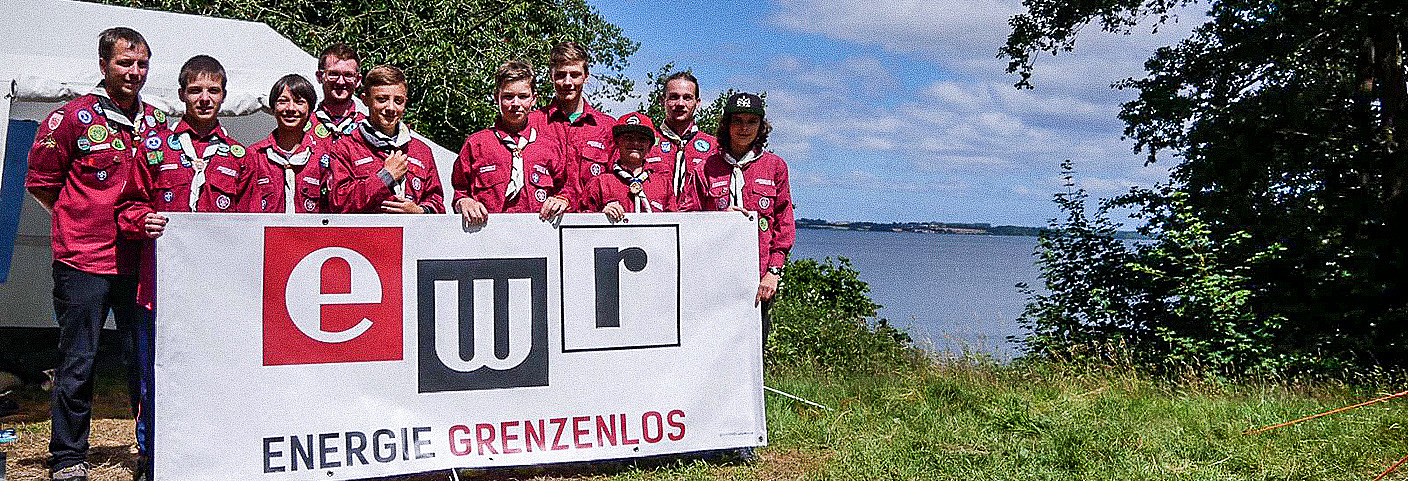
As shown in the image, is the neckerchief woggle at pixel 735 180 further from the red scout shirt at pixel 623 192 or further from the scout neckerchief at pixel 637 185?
the scout neckerchief at pixel 637 185

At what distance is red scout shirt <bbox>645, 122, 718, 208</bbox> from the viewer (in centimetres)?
542

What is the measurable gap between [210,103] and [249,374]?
3.91 feet

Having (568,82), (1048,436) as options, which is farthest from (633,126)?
(1048,436)

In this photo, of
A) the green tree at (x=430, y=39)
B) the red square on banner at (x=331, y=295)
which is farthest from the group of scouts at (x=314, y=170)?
the green tree at (x=430, y=39)

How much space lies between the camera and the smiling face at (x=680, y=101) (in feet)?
18.1

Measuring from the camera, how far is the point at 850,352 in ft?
31.9

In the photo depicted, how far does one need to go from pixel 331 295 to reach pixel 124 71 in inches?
48.4

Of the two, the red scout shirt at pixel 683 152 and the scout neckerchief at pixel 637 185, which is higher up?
the red scout shirt at pixel 683 152

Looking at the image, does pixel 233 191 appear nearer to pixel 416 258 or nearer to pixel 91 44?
pixel 416 258

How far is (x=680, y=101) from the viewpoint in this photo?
18.1ft

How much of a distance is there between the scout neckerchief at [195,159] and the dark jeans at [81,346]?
0.42 metres

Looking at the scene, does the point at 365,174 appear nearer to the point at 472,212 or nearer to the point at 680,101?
the point at 472,212

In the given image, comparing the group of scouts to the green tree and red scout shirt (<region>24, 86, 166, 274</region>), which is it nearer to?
red scout shirt (<region>24, 86, 166, 274</region>)

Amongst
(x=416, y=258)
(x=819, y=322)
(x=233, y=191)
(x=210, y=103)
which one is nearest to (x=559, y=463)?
(x=416, y=258)
